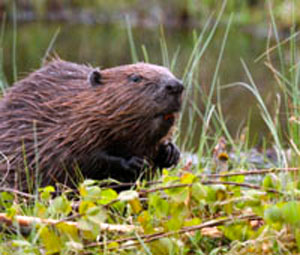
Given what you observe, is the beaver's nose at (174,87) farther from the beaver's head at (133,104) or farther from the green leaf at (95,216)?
the green leaf at (95,216)

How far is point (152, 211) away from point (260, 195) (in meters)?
0.56

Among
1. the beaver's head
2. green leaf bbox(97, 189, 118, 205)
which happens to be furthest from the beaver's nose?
green leaf bbox(97, 189, 118, 205)

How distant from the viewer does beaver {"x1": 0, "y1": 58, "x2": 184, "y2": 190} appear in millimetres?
2832

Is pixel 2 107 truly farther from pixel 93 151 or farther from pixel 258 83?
pixel 258 83

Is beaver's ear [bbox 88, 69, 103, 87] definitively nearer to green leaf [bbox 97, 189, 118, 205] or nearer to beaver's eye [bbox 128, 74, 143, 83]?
beaver's eye [bbox 128, 74, 143, 83]

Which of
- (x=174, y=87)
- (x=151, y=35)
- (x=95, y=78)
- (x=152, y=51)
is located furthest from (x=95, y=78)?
(x=151, y=35)

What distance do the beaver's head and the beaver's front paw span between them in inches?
6.4

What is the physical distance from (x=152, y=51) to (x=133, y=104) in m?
7.78

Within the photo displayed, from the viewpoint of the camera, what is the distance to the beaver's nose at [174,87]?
2746 millimetres

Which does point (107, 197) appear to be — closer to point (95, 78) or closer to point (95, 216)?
point (95, 216)

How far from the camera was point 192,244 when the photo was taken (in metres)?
2.13

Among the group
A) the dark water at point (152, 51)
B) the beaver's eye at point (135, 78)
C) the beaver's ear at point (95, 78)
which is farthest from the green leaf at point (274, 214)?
the dark water at point (152, 51)

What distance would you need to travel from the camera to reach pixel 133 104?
2844 mm

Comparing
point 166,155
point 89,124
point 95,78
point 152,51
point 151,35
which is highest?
point 95,78
